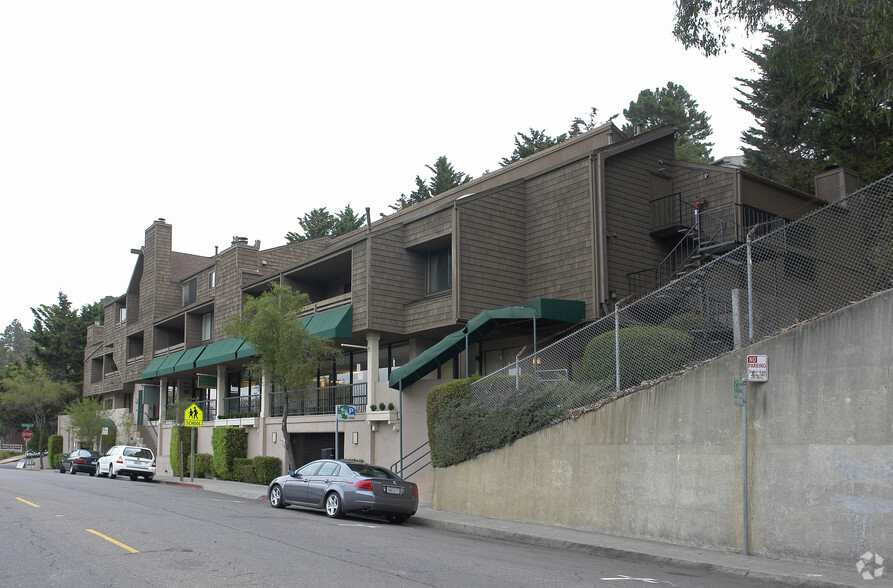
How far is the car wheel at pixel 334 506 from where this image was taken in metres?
16.6

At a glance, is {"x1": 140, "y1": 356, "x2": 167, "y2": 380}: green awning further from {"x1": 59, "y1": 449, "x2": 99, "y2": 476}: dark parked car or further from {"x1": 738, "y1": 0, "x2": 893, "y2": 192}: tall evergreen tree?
{"x1": 738, "y1": 0, "x2": 893, "y2": 192}: tall evergreen tree

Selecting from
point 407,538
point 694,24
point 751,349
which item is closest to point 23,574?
point 407,538

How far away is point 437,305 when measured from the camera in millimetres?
23125

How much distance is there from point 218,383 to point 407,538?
2319 cm

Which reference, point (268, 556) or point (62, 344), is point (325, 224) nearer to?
point (62, 344)

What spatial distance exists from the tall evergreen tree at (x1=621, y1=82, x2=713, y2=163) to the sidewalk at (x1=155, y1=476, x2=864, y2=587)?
4528 cm

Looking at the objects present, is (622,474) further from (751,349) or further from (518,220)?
(518,220)

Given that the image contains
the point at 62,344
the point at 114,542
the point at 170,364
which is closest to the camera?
the point at 114,542

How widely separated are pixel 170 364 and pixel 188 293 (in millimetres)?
4950

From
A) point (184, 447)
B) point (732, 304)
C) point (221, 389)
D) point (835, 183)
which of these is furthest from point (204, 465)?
point (835, 183)

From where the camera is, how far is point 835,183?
85.4 ft

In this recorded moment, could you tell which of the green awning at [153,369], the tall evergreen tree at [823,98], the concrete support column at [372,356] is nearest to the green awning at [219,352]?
the green awning at [153,369]

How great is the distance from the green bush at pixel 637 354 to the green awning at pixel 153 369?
28846 mm

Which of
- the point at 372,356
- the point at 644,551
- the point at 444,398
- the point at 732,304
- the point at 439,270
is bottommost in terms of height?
the point at 644,551
